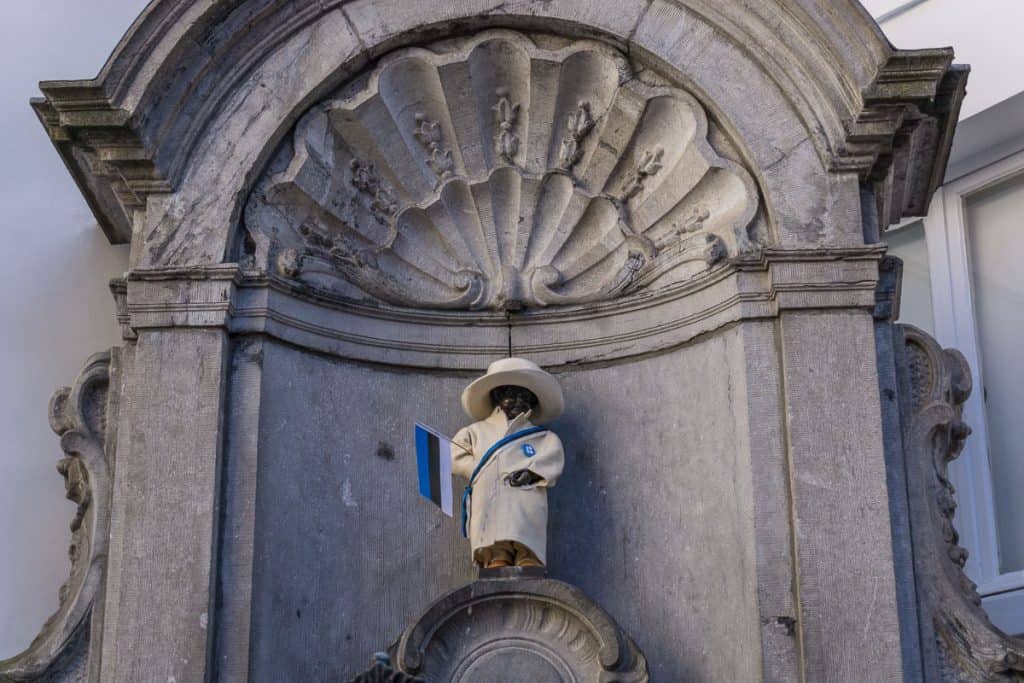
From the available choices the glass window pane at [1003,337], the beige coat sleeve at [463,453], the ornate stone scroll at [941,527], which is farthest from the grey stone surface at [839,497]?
the glass window pane at [1003,337]

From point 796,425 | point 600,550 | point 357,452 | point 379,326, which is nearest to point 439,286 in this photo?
point 379,326

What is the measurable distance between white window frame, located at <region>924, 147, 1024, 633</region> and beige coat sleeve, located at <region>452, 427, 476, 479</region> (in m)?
2.66

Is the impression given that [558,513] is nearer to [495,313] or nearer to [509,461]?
[509,461]

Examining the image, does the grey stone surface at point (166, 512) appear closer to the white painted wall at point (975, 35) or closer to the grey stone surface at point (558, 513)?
the grey stone surface at point (558, 513)

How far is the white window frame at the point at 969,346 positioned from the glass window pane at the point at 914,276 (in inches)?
2.7

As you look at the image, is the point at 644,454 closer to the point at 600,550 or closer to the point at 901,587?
the point at 600,550

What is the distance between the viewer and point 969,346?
30.9 feet

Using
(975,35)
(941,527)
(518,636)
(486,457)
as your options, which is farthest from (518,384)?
(975,35)

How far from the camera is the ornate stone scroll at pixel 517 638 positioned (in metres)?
7.10

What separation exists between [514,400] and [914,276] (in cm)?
292

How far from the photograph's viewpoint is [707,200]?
8.06 m

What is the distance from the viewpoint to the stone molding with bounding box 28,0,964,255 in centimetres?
756

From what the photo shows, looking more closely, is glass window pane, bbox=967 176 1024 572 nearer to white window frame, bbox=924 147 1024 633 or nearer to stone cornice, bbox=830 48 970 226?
white window frame, bbox=924 147 1024 633

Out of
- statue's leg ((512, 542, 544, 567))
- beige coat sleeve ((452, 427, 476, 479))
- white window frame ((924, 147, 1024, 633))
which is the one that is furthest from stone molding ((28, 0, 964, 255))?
statue's leg ((512, 542, 544, 567))
